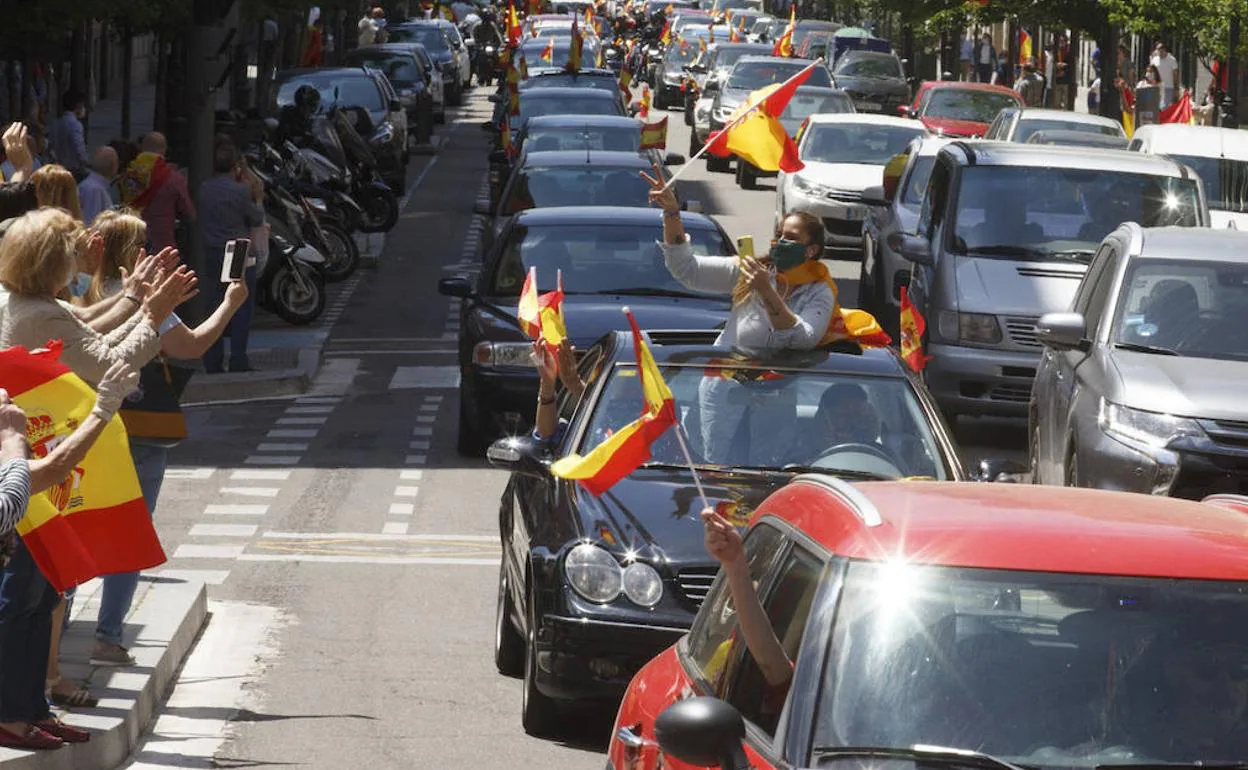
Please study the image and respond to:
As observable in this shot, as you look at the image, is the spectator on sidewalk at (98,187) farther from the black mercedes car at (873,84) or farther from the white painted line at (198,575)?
the black mercedes car at (873,84)

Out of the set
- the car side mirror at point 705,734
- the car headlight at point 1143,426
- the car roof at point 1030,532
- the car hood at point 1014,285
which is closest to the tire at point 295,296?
the car hood at point 1014,285

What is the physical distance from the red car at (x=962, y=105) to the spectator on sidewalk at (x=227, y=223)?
18.2 metres

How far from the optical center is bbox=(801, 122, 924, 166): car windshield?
30.1 m

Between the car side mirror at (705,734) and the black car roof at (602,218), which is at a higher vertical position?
the car side mirror at (705,734)

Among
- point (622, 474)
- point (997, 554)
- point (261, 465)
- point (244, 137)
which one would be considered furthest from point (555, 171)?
point (997, 554)

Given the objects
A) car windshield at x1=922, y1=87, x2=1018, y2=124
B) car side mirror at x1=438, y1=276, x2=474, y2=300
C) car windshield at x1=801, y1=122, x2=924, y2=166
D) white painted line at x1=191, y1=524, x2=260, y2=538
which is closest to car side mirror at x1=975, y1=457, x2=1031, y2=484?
white painted line at x1=191, y1=524, x2=260, y2=538

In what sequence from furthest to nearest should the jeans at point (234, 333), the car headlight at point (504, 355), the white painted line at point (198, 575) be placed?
the jeans at point (234, 333) → the car headlight at point (504, 355) → the white painted line at point (198, 575)

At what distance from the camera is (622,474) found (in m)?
7.15

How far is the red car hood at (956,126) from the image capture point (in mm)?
36844

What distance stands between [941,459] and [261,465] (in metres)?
7.94

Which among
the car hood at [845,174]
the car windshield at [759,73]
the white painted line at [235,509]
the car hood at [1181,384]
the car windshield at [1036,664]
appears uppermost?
the car windshield at [1036,664]

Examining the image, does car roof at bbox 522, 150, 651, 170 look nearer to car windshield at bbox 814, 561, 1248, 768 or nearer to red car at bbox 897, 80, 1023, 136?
red car at bbox 897, 80, 1023, 136

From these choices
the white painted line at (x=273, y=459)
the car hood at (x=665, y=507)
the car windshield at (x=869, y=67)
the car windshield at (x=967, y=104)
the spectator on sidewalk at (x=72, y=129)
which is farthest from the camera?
the car windshield at (x=869, y=67)

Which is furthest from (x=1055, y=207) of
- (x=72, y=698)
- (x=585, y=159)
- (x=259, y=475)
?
(x=72, y=698)
